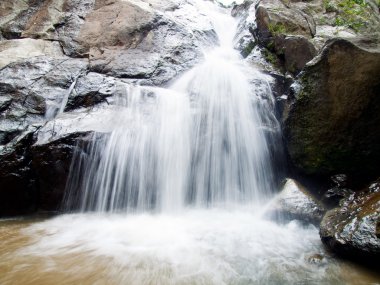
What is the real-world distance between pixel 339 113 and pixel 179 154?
2.67 m

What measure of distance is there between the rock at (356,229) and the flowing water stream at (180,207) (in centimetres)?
16

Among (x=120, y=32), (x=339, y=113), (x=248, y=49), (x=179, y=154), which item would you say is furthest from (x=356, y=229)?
(x=120, y=32)

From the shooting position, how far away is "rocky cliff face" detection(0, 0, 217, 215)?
197 inches

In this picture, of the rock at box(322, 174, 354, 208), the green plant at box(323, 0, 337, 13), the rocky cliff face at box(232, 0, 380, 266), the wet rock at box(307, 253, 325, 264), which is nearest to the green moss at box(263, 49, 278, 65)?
the rocky cliff face at box(232, 0, 380, 266)

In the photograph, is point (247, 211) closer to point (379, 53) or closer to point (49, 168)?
point (379, 53)

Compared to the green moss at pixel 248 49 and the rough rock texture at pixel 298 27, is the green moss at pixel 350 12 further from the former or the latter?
the green moss at pixel 248 49

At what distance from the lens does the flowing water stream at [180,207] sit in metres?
3.05

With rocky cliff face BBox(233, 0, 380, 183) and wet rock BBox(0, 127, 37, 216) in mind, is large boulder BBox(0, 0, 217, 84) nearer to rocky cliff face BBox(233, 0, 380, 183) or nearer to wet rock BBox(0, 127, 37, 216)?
wet rock BBox(0, 127, 37, 216)

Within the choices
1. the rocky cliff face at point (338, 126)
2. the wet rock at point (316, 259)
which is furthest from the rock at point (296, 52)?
the wet rock at point (316, 259)

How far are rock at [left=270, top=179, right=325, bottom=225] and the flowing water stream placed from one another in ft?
0.46

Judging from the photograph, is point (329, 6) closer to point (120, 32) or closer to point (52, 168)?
point (120, 32)

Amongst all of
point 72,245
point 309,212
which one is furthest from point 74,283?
point 309,212

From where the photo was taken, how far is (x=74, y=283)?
2773mm

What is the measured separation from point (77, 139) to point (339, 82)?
4.26m
